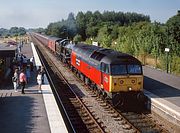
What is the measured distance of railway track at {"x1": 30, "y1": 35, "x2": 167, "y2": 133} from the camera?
15.4 m

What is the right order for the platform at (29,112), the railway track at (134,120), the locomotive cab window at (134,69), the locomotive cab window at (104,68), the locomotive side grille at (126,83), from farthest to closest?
the locomotive cab window at (104,68) < the locomotive cab window at (134,69) < the locomotive side grille at (126,83) < the railway track at (134,120) < the platform at (29,112)

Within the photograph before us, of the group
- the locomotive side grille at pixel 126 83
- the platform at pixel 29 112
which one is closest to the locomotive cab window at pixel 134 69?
the locomotive side grille at pixel 126 83

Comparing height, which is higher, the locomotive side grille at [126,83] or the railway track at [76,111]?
the locomotive side grille at [126,83]

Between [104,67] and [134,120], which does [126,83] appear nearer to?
[104,67]

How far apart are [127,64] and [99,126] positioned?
14.5 feet

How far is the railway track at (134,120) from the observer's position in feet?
50.4

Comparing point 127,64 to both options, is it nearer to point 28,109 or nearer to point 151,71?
point 28,109

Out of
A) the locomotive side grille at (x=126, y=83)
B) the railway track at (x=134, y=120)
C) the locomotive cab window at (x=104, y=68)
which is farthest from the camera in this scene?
the locomotive cab window at (x=104, y=68)

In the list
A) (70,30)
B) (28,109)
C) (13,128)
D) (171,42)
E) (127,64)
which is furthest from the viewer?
(70,30)

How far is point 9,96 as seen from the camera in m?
19.8

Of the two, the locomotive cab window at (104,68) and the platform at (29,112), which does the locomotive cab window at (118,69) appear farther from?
the platform at (29,112)

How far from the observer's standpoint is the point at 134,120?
55.2 ft

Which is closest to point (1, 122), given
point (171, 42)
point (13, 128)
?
point (13, 128)

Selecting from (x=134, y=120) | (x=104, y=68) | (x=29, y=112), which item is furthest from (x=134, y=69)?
(x=29, y=112)
